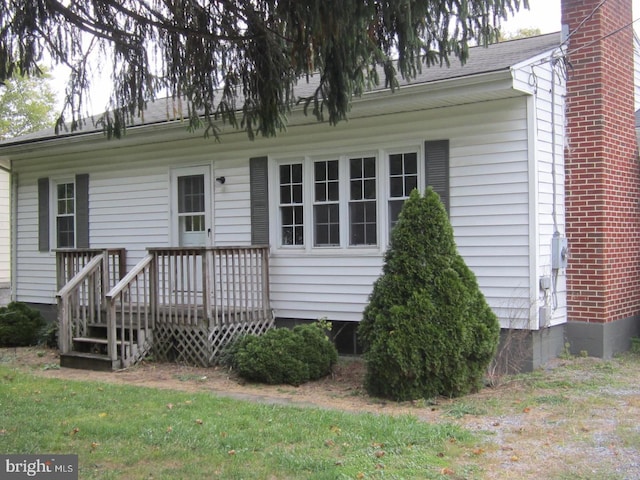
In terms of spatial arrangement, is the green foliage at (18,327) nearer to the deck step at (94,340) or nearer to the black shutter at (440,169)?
the deck step at (94,340)

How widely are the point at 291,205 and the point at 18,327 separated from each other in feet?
17.3

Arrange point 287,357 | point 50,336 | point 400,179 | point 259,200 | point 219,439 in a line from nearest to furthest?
point 219,439 < point 287,357 < point 400,179 < point 259,200 < point 50,336

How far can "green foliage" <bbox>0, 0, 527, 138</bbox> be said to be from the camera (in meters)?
5.96

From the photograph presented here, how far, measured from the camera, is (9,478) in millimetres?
4648

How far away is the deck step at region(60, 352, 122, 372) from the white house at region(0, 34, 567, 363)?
2429mm

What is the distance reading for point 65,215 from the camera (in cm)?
1309

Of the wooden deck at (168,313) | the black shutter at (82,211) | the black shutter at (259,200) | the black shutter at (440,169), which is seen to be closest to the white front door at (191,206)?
the black shutter at (259,200)

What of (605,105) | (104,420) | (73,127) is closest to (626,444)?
(104,420)

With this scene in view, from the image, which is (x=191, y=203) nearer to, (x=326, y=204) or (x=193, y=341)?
(x=326, y=204)

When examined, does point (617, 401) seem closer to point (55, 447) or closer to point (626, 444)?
point (626, 444)

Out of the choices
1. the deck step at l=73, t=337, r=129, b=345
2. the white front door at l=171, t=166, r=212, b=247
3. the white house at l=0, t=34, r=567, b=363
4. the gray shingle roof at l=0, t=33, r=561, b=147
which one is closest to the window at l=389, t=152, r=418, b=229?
the white house at l=0, t=34, r=567, b=363

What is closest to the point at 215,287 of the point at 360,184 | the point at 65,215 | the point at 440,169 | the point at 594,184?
the point at 360,184

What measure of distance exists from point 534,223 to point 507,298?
961 millimetres

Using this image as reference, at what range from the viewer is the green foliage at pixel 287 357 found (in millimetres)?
7906
